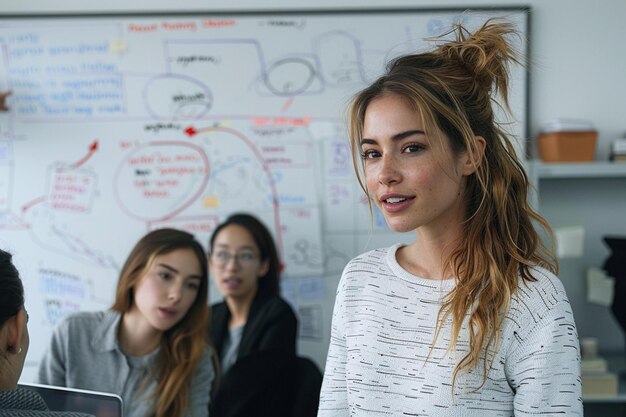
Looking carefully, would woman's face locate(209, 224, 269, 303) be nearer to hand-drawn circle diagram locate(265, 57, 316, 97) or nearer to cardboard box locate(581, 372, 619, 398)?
hand-drawn circle diagram locate(265, 57, 316, 97)

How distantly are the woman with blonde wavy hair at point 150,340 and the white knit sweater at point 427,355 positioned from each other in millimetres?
921

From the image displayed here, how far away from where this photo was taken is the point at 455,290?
3.90 feet

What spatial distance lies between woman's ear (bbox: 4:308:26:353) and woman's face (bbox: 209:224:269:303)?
5.43 feet

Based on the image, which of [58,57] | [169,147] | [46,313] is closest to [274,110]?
[169,147]

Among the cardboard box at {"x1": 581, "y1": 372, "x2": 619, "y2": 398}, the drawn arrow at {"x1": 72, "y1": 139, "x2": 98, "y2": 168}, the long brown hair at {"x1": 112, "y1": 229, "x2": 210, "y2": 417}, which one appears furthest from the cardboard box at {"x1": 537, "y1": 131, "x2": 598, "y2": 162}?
the drawn arrow at {"x1": 72, "y1": 139, "x2": 98, "y2": 168}

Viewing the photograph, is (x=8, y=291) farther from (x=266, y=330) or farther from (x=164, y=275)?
(x=266, y=330)

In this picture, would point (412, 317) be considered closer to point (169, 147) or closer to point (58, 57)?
point (169, 147)

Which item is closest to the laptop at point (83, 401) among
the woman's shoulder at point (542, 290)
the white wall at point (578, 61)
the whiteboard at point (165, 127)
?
the woman's shoulder at point (542, 290)

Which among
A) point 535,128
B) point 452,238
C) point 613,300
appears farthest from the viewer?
point 535,128

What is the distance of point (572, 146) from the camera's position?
3004 millimetres

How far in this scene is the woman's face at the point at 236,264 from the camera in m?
2.82

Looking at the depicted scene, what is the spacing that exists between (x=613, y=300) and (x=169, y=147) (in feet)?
6.44

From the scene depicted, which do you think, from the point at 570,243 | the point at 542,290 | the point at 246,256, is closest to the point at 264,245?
the point at 246,256

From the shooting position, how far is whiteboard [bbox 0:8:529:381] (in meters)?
3.11
